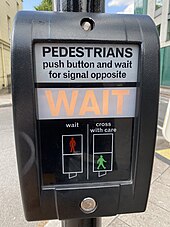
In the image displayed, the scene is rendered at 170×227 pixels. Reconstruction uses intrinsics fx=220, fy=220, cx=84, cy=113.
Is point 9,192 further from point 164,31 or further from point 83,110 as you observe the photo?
point 164,31

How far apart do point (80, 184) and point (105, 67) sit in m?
0.49

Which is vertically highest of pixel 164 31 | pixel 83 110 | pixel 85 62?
pixel 164 31

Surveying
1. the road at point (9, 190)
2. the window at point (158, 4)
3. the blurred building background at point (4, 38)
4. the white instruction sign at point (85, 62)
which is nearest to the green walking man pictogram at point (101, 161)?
the white instruction sign at point (85, 62)

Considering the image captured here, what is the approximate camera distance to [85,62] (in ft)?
2.73

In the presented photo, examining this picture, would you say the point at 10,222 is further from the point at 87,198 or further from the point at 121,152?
the point at 121,152

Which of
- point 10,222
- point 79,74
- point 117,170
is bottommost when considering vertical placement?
point 10,222

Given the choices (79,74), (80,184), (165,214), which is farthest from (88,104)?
(165,214)

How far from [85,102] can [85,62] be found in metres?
0.15

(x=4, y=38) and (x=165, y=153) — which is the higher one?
(x=4, y=38)

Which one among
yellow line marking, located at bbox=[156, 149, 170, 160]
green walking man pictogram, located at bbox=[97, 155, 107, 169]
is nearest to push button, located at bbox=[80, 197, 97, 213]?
green walking man pictogram, located at bbox=[97, 155, 107, 169]

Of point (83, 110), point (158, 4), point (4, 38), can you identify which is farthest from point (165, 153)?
point (158, 4)

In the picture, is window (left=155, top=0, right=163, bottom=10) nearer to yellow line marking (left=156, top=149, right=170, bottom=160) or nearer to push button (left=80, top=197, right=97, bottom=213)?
yellow line marking (left=156, top=149, right=170, bottom=160)

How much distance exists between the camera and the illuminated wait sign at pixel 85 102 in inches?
32.8

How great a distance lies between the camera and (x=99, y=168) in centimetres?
93
